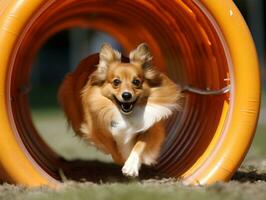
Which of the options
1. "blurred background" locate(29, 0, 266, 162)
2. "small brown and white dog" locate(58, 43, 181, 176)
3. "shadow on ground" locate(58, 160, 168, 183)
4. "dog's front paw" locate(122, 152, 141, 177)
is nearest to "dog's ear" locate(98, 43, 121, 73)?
"small brown and white dog" locate(58, 43, 181, 176)

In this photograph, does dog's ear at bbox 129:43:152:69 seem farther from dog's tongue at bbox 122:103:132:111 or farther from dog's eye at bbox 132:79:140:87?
dog's tongue at bbox 122:103:132:111

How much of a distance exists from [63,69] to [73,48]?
173 centimetres

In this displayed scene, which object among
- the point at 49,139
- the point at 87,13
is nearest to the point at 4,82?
the point at 87,13

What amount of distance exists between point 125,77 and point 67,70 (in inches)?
893

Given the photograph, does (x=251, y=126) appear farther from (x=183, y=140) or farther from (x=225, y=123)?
(x=183, y=140)

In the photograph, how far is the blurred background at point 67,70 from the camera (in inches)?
430

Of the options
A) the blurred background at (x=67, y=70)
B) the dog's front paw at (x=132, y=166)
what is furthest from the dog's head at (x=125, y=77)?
the blurred background at (x=67, y=70)

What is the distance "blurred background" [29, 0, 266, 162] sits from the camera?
10.9m

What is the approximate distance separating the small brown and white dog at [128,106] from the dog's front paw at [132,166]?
77 millimetres

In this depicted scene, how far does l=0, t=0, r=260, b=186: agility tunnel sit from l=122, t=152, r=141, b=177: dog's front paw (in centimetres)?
46

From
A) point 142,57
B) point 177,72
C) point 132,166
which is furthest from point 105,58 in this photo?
point 177,72

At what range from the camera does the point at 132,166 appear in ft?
21.7

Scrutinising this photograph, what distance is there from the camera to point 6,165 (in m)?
6.13

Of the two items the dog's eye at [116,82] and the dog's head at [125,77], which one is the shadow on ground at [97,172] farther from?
the dog's eye at [116,82]
